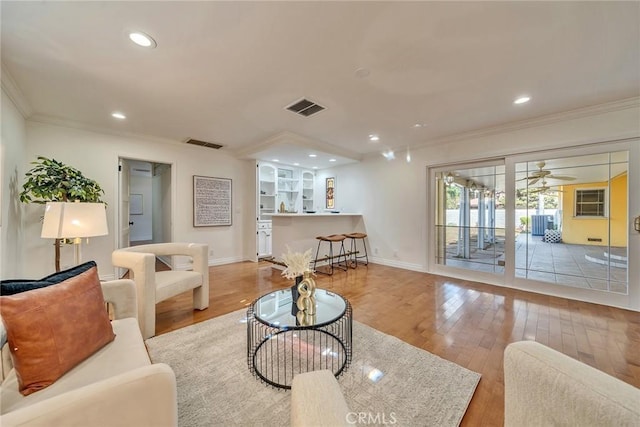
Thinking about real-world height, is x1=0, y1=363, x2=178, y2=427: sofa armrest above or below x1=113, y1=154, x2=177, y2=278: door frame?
below

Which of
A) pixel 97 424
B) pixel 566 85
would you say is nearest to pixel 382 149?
pixel 566 85

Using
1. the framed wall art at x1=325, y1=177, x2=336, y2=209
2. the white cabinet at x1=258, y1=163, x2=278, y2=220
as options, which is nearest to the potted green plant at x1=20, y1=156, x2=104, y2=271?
the white cabinet at x1=258, y1=163, x2=278, y2=220

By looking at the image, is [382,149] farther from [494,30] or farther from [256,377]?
[256,377]

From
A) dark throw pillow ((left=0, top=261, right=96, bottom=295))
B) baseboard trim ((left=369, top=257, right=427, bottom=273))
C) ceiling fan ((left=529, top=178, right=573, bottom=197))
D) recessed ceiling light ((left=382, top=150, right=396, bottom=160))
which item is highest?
recessed ceiling light ((left=382, top=150, right=396, bottom=160))

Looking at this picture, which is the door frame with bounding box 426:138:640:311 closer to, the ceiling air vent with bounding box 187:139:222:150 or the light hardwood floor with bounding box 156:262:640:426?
the light hardwood floor with bounding box 156:262:640:426

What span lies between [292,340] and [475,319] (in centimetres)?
195

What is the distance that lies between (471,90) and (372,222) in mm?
3177

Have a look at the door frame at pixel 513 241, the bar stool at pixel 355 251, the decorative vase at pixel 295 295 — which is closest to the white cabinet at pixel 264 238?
the bar stool at pixel 355 251

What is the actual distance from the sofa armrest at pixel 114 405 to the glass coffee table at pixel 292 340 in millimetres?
770

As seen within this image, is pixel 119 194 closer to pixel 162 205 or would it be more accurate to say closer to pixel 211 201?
pixel 211 201

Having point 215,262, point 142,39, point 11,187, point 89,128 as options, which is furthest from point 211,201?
point 142,39

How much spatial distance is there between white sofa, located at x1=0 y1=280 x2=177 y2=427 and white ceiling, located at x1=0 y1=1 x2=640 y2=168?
1.98 metres

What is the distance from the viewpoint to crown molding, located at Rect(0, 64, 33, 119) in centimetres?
222

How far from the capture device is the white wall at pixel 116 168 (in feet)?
10.8
